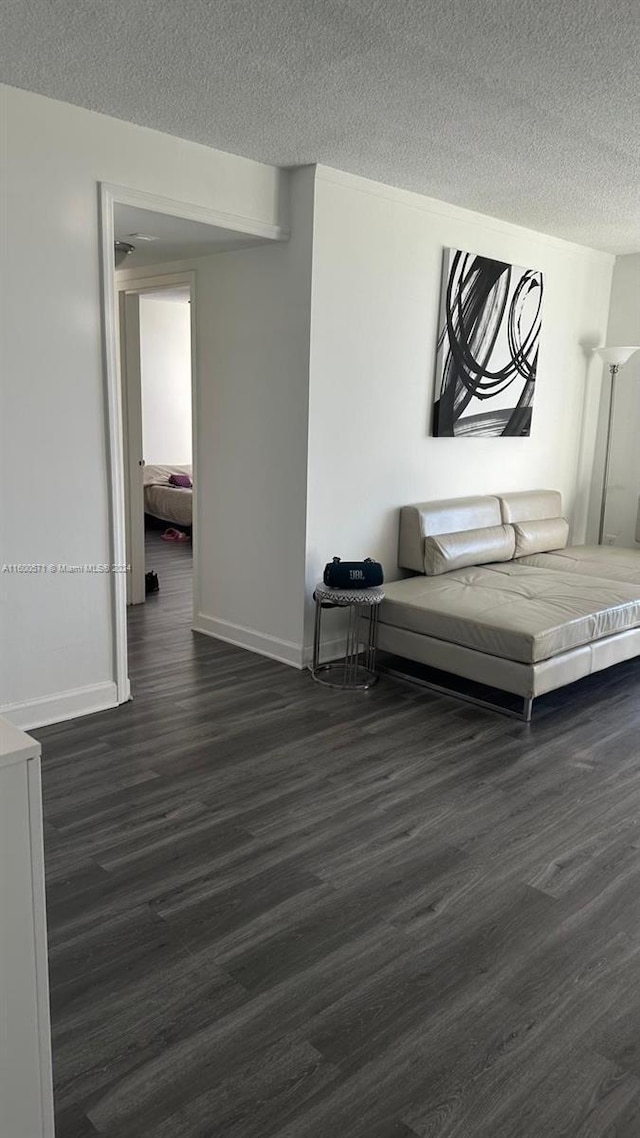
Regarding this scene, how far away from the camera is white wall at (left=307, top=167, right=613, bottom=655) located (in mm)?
4184

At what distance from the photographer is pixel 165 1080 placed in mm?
1753

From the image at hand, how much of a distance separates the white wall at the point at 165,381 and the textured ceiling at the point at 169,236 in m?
4.63

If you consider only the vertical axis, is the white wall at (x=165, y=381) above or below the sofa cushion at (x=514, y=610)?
above

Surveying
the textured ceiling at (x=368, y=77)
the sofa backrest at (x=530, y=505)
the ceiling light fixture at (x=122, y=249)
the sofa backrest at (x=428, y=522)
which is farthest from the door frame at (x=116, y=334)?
the sofa backrest at (x=530, y=505)

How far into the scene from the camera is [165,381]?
958 centimetres

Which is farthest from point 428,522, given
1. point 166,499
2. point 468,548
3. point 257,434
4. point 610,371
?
point 166,499

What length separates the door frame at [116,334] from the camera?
3449 mm

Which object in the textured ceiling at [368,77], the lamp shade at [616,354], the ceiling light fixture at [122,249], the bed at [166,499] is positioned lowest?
the bed at [166,499]

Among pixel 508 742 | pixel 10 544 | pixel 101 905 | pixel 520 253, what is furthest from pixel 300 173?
pixel 101 905

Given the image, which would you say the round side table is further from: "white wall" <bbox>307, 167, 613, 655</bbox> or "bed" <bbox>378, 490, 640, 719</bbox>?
"white wall" <bbox>307, 167, 613, 655</bbox>

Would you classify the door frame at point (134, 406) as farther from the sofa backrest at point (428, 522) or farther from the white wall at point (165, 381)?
the white wall at point (165, 381)

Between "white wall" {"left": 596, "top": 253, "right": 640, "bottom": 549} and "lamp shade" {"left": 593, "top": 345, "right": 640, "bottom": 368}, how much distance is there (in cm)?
34

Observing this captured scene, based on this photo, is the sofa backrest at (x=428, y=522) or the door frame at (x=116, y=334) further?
the sofa backrest at (x=428, y=522)

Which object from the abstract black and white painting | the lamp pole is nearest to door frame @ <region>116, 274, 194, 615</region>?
the abstract black and white painting
